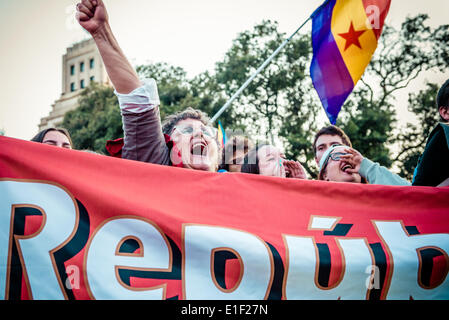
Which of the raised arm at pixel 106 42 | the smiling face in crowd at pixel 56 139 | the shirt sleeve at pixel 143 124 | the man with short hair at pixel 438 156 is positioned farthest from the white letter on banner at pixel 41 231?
the man with short hair at pixel 438 156

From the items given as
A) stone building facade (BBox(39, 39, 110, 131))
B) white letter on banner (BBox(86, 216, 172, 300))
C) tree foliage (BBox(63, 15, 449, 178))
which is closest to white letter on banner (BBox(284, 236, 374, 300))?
white letter on banner (BBox(86, 216, 172, 300))

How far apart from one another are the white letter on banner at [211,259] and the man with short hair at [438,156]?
118 centimetres

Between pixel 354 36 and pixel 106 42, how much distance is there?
3440 millimetres

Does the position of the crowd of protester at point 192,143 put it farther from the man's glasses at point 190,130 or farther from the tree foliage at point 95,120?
the tree foliage at point 95,120

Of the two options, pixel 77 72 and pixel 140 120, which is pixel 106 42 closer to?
pixel 140 120

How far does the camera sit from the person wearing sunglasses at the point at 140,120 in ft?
6.51

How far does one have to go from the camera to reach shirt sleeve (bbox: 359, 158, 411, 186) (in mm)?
2568

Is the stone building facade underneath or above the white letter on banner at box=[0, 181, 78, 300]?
above

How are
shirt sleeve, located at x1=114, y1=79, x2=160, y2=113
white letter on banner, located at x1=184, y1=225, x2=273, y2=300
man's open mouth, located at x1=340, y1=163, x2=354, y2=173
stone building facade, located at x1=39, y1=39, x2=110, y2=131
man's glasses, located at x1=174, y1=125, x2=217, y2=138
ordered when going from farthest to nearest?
stone building facade, located at x1=39, y1=39, x2=110, y2=131, man's open mouth, located at x1=340, y1=163, x2=354, y2=173, man's glasses, located at x1=174, y1=125, x2=217, y2=138, shirt sleeve, located at x1=114, y1=79, x2=160, y2=113, white letter on banner, located at x1=184, y1=225, x2=273, y2=300

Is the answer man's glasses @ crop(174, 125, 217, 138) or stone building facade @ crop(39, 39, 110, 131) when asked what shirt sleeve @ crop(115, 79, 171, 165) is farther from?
stone building facade @ crop(39, 39, 110, 131)

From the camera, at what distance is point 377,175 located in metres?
2.57

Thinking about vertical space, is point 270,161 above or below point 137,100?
below

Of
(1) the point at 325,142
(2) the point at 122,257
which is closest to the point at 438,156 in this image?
(1) the point at 325,142
